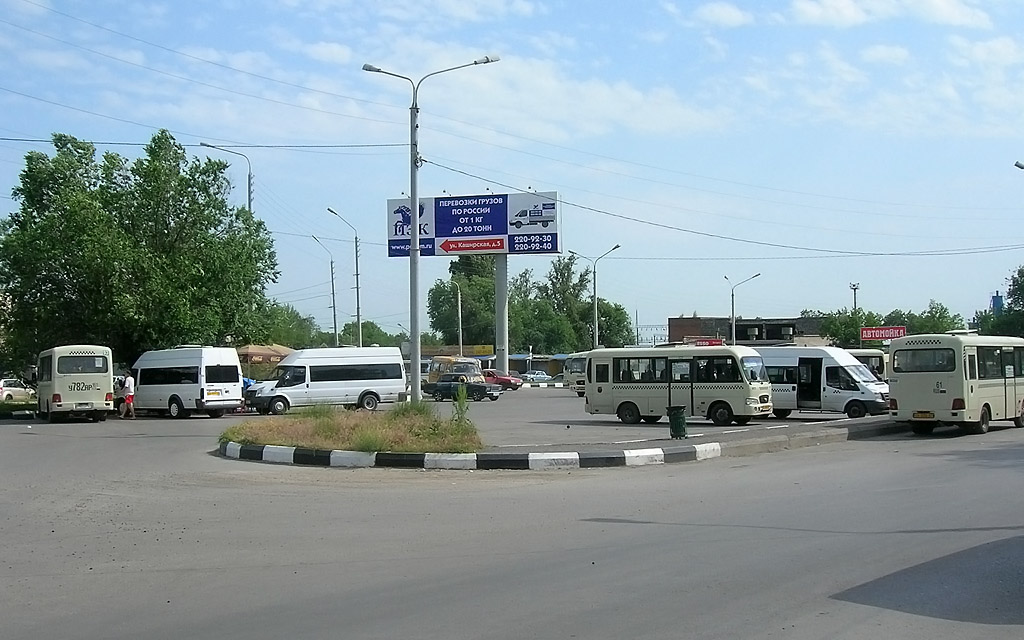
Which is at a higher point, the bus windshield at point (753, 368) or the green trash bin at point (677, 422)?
the bus windshield at point (753, 368)

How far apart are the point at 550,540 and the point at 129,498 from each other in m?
6.86

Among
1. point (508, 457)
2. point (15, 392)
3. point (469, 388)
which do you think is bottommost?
point (15, 392)

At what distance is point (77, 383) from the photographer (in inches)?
1382

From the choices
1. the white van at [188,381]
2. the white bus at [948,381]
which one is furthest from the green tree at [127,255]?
the white bus at [948,381]

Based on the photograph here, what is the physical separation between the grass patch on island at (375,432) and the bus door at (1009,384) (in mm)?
14216

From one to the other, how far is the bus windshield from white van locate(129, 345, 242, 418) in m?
21.0

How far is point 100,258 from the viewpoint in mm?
38219

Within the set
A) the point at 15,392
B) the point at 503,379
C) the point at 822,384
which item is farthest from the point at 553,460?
the point at 15,392

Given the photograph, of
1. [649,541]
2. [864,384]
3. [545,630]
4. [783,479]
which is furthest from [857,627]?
[864,384]

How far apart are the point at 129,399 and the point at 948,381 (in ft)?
98.5

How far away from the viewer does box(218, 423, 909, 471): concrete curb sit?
54.6 ft

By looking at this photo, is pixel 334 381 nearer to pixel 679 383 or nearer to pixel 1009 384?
pixel 679 383

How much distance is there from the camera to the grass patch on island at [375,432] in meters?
17.6

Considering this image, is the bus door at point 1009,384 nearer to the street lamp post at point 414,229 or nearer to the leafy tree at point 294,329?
the street lamp post at point 414,229
